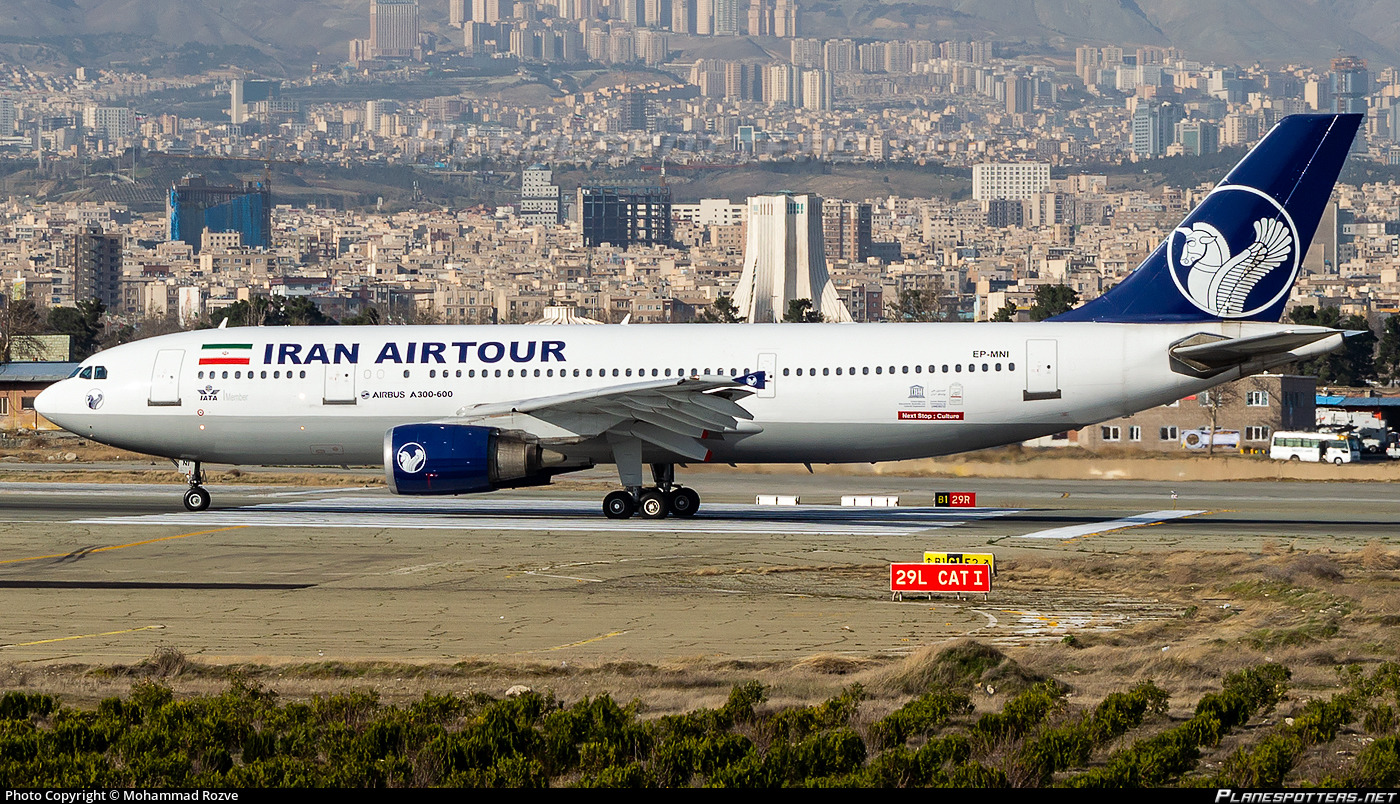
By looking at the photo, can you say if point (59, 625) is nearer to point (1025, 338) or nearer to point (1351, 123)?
point (1025, 338)

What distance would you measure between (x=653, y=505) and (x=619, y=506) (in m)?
0.76

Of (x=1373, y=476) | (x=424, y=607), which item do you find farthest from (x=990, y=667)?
(x=1373, y=476)

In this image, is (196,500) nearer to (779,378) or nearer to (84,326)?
(779,378)

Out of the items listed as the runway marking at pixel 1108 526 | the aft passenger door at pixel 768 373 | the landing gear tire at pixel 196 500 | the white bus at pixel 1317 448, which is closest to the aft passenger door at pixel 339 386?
the landing gear tire at pixel 196 500

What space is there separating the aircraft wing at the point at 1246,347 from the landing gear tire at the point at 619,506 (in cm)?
1204

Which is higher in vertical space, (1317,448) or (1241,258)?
(1241,258)

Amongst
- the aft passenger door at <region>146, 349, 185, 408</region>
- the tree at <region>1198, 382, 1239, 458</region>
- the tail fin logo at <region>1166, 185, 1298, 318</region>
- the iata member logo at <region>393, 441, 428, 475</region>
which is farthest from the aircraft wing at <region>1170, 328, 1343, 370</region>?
the tree at <region>1198, 382, 1239, 458</region>

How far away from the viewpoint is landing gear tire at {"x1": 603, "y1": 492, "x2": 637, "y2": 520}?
36875 millimetres

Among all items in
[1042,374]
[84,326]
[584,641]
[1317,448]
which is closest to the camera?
[584,641]

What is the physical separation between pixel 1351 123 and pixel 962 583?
17.0 m

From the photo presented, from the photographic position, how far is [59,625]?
907 inches

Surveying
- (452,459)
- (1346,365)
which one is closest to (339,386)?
(452,459)

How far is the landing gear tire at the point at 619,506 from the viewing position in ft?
121

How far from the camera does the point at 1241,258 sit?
1412 inches
